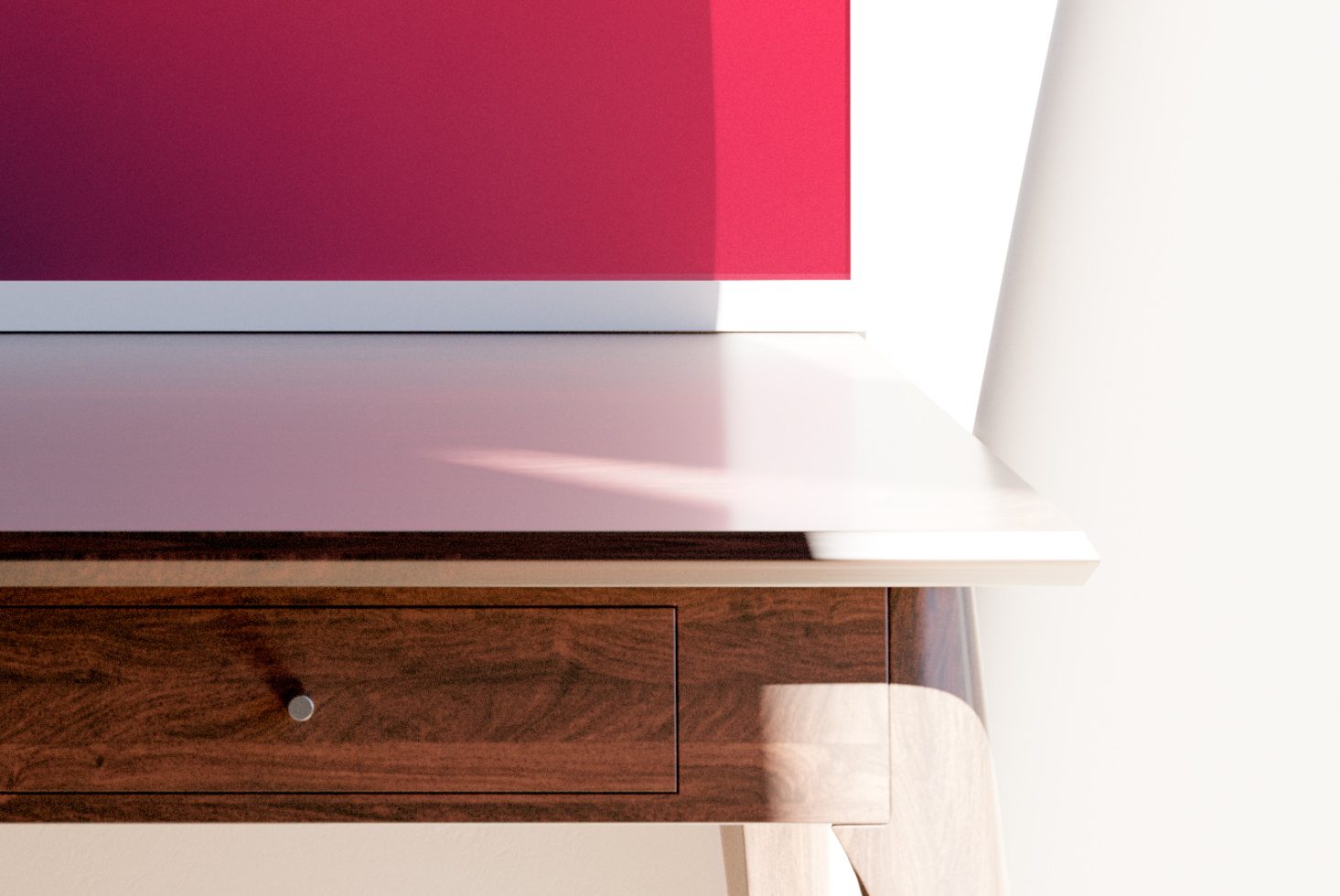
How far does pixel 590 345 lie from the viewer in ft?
3.45

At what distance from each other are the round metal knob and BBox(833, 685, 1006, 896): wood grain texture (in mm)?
253

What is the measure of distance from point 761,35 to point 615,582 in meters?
0.86

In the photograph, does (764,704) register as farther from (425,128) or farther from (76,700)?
(425,128)

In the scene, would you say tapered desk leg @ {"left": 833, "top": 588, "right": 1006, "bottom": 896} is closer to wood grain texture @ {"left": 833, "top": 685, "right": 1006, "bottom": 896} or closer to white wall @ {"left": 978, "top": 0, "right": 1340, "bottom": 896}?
wood grain texture @ {"left": 833, "top": 685, "right": 1006, "bottom": 896}

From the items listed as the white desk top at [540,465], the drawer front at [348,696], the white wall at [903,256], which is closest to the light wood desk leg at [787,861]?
the white wall at [903,256]

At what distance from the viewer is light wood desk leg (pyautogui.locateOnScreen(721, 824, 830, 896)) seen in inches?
39.5

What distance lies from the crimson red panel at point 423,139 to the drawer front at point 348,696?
697mm

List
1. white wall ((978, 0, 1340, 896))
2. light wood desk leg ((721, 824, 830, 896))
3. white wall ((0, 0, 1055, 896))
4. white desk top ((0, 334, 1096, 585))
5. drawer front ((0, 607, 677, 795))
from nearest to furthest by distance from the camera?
white desk top ((0, 334, 1096, 585)), drawer front ((0, 607, 677, 795)), white wall ((978, 0, 1340, 896)), light wood desk leg ((721, 824, 830, 896)), white wall ((0, 0, 1055, 896))

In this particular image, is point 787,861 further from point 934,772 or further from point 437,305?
point 437,305

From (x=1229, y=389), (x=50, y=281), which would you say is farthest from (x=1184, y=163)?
(x=50, y=281)

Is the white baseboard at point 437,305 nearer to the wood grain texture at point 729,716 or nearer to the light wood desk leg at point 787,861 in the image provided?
the light wood desk leg at point 787,861

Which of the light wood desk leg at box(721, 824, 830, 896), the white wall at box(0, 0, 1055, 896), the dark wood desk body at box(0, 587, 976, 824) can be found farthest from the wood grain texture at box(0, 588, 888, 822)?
the white wall at box(0, 0, 1055, 896)

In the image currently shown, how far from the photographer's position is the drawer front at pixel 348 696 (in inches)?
20.4

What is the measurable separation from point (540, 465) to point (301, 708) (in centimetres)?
15
